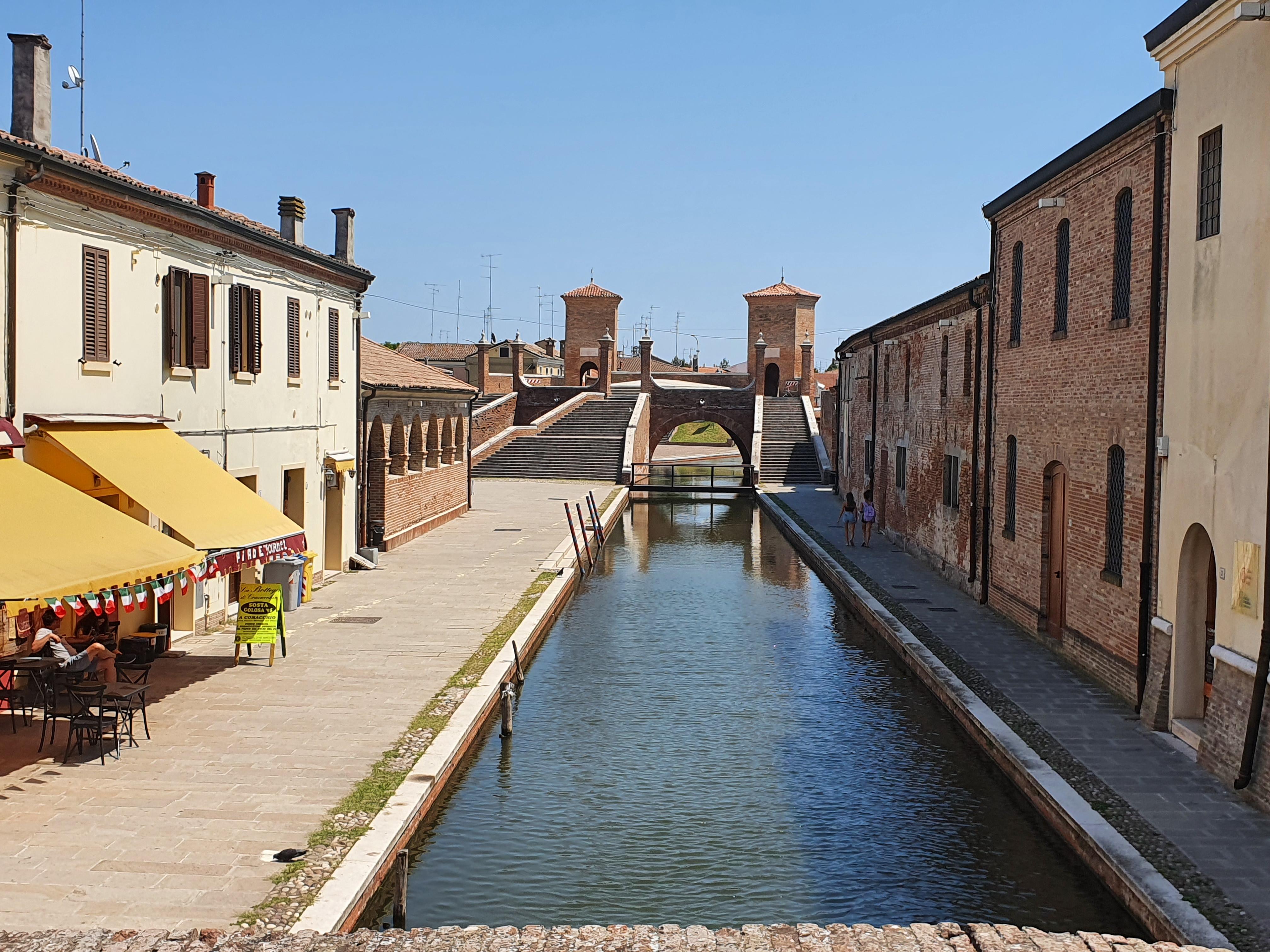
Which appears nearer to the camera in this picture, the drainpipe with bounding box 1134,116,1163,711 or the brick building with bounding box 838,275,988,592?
the drainpipe with bounding box 1134,116,1163,711

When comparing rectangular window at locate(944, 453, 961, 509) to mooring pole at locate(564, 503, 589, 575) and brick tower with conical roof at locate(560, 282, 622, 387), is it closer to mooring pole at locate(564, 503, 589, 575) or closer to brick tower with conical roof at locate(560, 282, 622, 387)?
mooring pole at locate(564, 503, 589, 575)

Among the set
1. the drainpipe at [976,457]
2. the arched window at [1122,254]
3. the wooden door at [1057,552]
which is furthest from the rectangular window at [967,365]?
the arched window at [1122,254]

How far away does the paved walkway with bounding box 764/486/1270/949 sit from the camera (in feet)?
27.3

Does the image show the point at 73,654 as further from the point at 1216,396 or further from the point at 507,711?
the point at 1216,396

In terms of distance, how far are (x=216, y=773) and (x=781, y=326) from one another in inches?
2387

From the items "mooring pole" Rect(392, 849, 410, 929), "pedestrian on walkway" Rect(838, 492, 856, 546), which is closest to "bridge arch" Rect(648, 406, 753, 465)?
"pedestrian on walkway" Rect(838, 492, 856, 546)

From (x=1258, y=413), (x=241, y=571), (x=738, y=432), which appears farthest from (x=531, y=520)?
(x=1258, y=413)

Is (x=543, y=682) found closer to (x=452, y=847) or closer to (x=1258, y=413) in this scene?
(x=452, y=847)

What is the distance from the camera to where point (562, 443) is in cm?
4856

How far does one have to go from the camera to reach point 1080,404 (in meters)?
15.1

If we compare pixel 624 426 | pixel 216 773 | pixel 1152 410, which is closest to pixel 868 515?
pixel 1152 410

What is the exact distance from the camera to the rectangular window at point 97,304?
13.3 m

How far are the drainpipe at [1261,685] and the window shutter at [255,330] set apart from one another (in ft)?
44.6

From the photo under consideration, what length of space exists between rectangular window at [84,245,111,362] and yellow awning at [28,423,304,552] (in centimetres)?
86
